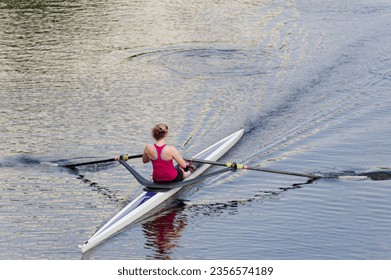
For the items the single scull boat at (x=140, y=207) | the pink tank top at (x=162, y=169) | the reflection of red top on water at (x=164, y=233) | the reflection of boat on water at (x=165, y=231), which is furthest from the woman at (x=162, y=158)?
the reflection of red top on water at (x=164, y=233)

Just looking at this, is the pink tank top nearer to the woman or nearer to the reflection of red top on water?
the woman

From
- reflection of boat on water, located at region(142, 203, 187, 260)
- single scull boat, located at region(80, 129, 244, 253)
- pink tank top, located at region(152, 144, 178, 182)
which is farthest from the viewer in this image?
pink tank top, located at region(152, 144, 178, 182)

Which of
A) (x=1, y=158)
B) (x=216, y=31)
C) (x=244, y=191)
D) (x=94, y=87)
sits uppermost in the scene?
(x=216, y=31)

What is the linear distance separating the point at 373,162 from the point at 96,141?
7171 millimetres

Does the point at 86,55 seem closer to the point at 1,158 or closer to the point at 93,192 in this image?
the point at 1,158

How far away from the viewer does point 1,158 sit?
22562 mm

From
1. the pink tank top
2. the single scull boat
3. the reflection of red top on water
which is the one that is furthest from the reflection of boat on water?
the pink tank top

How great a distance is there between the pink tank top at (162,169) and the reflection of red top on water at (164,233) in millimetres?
783

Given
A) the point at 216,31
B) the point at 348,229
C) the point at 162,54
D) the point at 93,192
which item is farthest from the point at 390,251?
the point at 216,31

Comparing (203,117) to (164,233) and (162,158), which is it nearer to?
(162,158)

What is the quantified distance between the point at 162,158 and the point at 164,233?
1.82 m

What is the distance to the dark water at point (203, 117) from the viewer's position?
59.6 feet

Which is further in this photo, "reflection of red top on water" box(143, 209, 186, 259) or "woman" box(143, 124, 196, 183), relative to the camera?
"woman" box(143, 124, 196, 183)

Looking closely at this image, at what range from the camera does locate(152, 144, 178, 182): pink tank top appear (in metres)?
19.4
